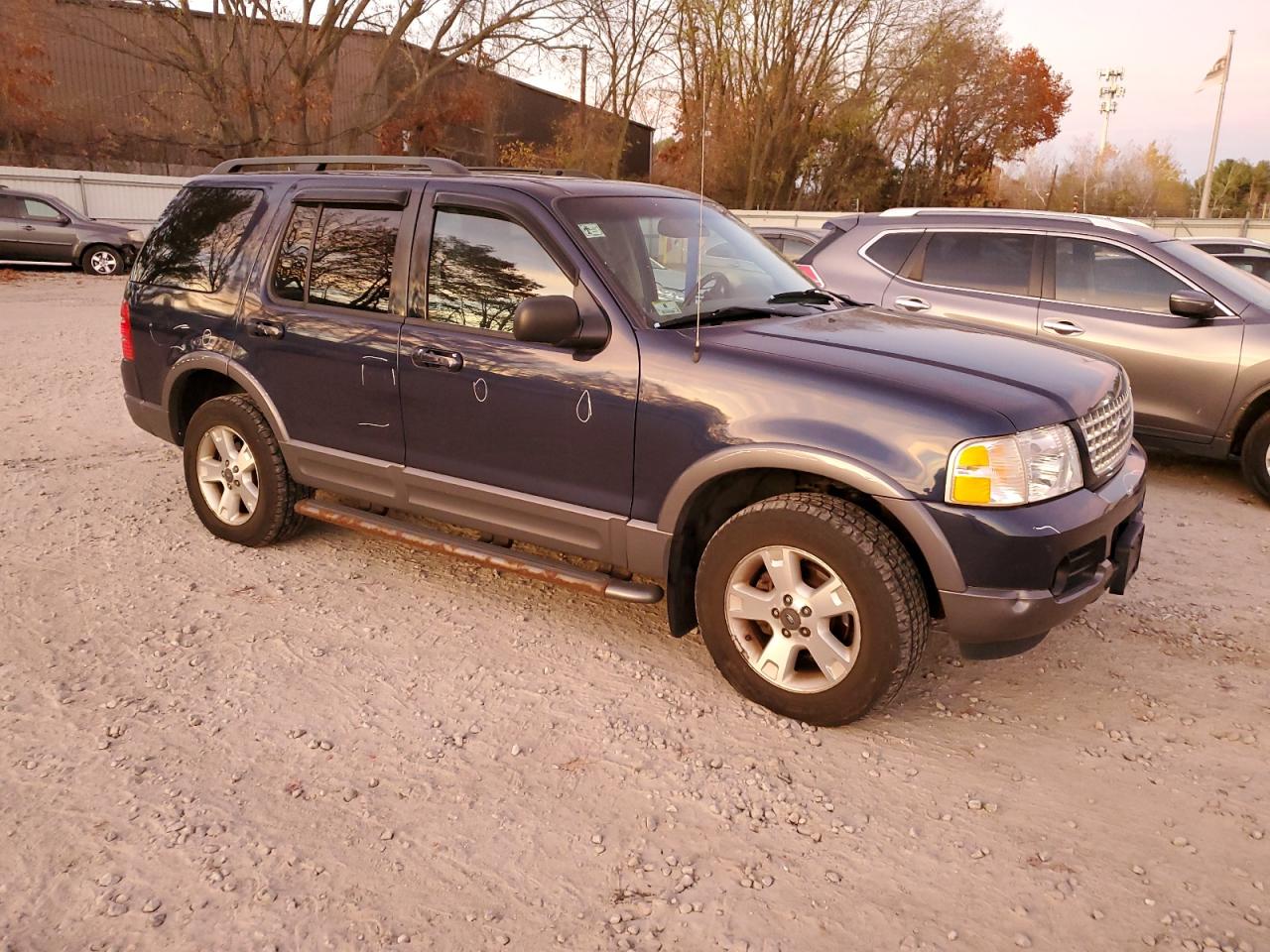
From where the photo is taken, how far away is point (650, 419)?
3.59 meters

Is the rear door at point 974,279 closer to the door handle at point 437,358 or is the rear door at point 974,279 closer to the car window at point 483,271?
the car window at point 483,271

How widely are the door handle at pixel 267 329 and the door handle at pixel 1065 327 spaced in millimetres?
4995

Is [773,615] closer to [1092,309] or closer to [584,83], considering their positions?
[1092,309]

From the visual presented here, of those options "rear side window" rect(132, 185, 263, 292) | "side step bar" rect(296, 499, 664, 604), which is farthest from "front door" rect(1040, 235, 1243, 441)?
"rear side window" rect(132, 185, 263, 292)

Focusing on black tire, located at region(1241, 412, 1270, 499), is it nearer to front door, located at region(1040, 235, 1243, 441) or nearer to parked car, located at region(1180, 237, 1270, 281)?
front door, located at region(1040, 235, 1243, 441)

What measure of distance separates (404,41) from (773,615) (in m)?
33.9

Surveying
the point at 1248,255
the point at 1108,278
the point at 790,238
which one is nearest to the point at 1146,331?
the point at 1108,278

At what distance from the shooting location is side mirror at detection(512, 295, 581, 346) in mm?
3498

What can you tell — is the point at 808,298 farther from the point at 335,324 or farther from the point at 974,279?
the point at 974,279

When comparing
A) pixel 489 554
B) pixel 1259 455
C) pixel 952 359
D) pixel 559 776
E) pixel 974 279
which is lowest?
pixel 559 776

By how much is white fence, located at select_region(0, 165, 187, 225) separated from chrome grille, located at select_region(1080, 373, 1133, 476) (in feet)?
88.2

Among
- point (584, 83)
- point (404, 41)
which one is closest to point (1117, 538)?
point (404, 41)

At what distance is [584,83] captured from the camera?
38531 mm

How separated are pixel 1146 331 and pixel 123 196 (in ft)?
93.1
